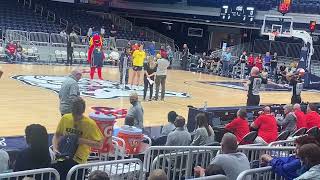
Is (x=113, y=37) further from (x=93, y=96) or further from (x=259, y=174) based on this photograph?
(x=259, y=174)

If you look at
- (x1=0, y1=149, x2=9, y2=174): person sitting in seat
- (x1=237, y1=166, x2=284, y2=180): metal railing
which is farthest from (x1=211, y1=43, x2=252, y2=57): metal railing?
(x1=0, y1=149, x2=9, y2=174): person sitting in seat

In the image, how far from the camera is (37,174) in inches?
193

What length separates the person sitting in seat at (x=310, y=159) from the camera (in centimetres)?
454

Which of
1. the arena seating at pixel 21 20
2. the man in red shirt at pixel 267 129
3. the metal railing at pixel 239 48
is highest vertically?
the arena seating at pixel 21 20

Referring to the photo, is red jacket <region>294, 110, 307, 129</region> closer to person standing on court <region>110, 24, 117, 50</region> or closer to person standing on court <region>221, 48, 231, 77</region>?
person standing on court <region>221, 48, 231, 77</region>

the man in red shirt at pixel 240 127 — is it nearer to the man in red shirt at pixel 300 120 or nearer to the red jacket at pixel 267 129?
the red jacket at pixel 267 129

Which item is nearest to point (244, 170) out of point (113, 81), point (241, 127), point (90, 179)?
point (90, 179)

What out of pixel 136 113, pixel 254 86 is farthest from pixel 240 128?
pixel 254 86

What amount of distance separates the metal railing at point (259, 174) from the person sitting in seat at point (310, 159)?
0.57 metres

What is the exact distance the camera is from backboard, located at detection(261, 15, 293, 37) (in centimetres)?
2923

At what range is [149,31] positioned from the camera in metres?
38.5

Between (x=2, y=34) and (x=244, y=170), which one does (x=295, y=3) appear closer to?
(x=2, y=34)

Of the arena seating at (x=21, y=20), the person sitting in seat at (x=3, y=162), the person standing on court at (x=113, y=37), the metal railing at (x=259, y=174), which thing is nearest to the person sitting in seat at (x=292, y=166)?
the metal railing at (x=259, y=174)

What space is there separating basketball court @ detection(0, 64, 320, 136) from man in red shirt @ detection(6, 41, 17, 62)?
152cm
